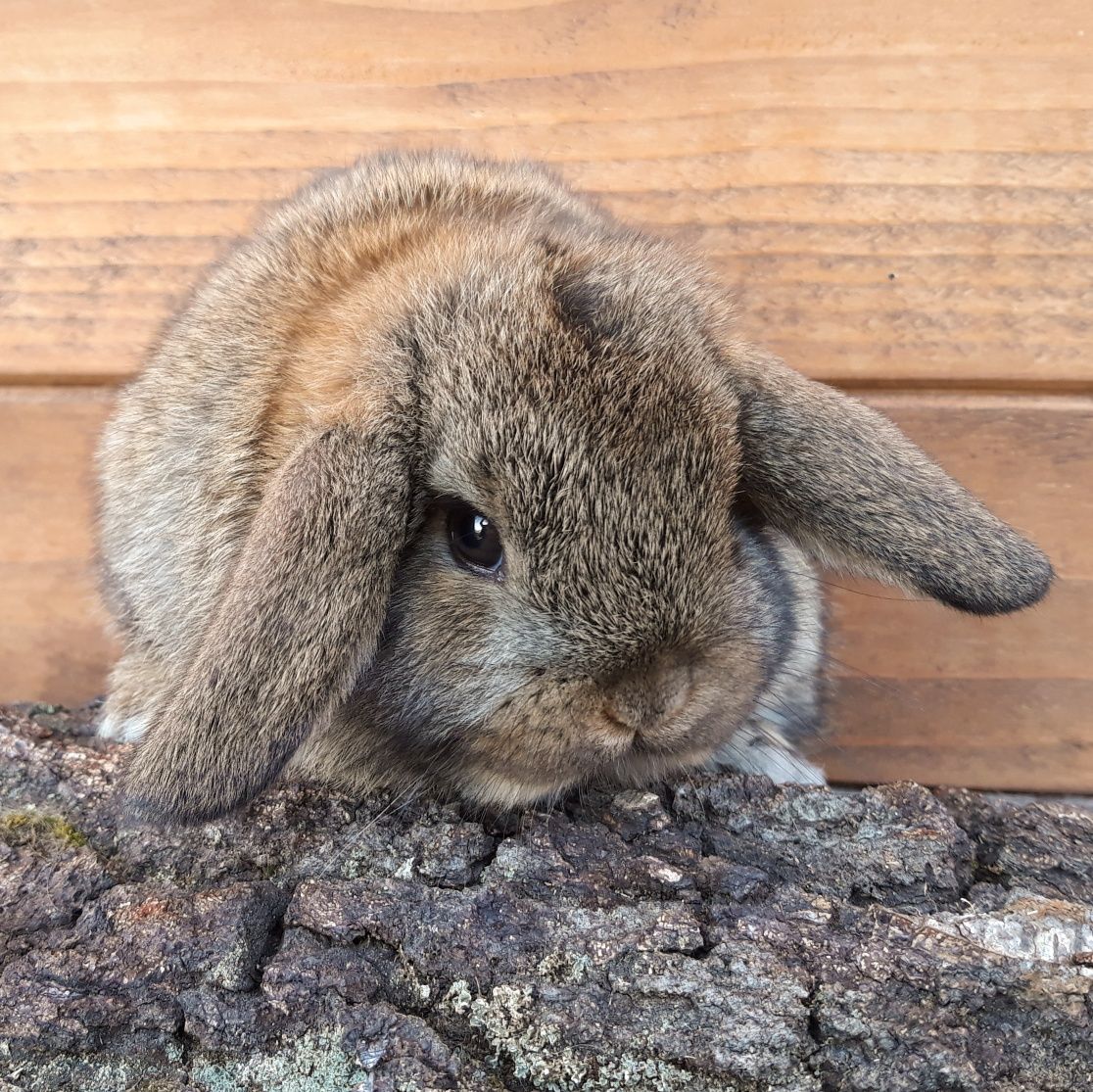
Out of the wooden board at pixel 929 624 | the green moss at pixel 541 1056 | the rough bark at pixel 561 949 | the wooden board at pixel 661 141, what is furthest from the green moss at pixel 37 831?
the wooden board at pixel 661 141

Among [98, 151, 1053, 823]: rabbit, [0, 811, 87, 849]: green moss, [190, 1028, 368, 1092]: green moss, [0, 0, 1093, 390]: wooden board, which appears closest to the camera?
[190, 1028, 368, 1092]: green moss

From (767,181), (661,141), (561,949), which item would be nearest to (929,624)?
(767,181)

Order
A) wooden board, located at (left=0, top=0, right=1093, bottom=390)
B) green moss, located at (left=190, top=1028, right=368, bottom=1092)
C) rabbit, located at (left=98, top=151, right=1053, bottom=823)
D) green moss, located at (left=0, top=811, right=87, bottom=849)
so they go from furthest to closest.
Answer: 1. wooden board, located at (left=0, top=0, right=1093, bottom=390)
2. green moss, located at (left=0, top=811, right=87, bottom=849)
3. rabbit, located at (left=98, top=151, right=1053, bottom=823)
4. green moss, located at (left=190, top=1028, right=368, bottom=1092)

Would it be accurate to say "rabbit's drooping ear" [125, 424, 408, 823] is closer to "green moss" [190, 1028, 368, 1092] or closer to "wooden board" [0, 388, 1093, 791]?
"green moss" [190, 1028, 368, 1092]

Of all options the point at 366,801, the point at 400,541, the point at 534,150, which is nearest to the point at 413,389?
the point at 400,541

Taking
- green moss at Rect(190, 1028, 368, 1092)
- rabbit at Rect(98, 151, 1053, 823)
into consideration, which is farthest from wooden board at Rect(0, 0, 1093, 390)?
green moss at Rect(190, 1028, 368, 1092)

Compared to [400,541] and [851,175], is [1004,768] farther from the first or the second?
[400,541]

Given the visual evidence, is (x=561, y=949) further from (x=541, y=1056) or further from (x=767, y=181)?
(x=767, y=181)
